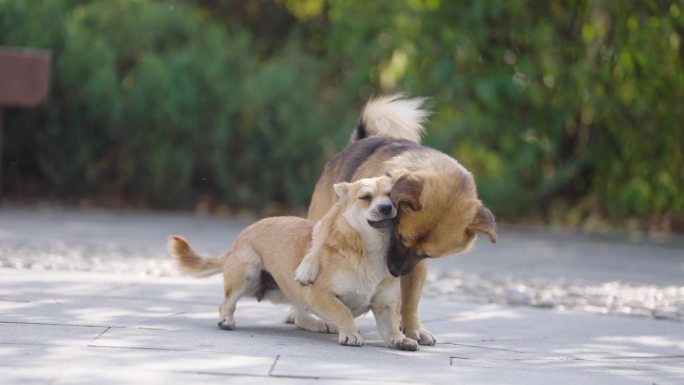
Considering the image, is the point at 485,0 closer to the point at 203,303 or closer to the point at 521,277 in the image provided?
the point at 521,277

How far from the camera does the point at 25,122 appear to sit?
12867 mm

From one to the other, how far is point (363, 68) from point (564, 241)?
315 cm

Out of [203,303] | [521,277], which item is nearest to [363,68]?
[521,277]

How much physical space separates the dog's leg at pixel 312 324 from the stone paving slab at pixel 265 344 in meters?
0.13

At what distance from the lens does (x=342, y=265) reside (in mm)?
5953

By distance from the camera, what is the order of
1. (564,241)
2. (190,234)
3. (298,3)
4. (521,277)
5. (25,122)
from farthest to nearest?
(298,3) < (25,122) < (564,241) < (190,234) < (521,277)

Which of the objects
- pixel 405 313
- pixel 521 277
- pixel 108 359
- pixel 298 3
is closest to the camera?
pixel 108 359

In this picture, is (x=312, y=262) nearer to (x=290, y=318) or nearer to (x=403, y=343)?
(x=403, y=343)

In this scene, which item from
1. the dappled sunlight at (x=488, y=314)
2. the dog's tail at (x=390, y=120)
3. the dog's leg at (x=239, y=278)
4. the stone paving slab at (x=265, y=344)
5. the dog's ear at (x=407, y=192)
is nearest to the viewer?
the stone paving slab at (x=265, y=344)

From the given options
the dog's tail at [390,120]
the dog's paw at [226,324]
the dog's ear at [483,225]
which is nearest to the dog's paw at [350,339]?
the dog's paw at [226,324]

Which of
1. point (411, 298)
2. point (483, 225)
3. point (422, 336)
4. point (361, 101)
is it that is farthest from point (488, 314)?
point (361, 101)

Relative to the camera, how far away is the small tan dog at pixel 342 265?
19.5 ft

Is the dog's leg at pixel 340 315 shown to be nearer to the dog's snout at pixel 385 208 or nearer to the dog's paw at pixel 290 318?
the dog's snout at pixel 385 208

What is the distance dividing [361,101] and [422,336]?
7754mm
